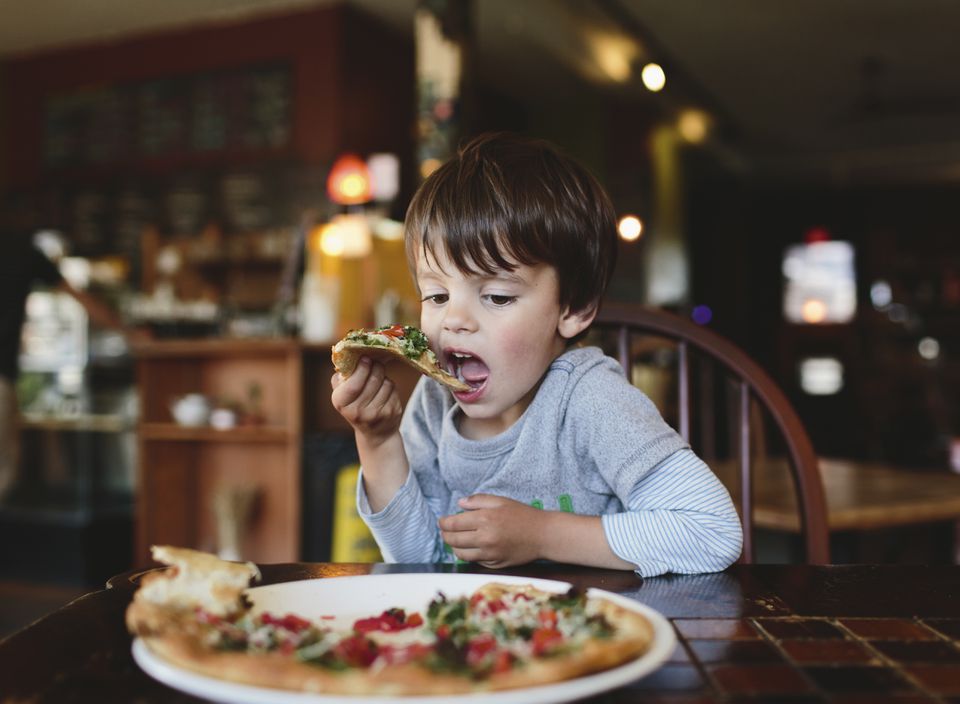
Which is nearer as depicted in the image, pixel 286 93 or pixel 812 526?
pixel 812 526

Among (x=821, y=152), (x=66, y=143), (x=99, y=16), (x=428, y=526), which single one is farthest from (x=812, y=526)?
(x=821, y=152)

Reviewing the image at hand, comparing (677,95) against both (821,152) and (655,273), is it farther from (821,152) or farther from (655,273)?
(821,152)

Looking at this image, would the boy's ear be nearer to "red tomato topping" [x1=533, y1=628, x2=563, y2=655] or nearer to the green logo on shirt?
the green logo on shirt

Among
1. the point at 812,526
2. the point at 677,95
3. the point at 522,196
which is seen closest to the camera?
the point at 522,196

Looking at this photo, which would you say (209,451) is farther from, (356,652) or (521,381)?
(356,652)

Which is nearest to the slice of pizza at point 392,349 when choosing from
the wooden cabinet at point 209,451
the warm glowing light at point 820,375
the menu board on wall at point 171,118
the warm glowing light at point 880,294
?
the wooden cabinet at point 209,451

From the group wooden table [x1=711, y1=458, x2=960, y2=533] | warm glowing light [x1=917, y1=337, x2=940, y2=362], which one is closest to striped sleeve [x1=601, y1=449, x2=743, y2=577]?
wooden table [x1=711, y1=458, x2=960, y2=533]

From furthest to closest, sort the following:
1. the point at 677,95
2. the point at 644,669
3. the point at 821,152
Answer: the point at 821,152 → the point at 677,95 → the point at 644,669

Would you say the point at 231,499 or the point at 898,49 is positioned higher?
the point at 898,49

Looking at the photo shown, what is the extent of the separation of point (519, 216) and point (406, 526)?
0.43 meters

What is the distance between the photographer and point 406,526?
118 centimetres

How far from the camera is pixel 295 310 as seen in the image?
4219mm

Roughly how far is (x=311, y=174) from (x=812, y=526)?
5437 millimetres

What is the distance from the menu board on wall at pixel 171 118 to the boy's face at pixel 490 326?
5.57 meters
